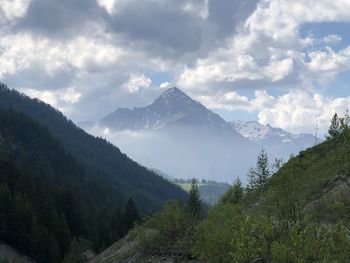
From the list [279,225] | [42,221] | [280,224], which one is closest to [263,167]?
[280,224]

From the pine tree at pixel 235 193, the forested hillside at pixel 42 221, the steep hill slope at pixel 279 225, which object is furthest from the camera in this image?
the forested hillside at pixel 42 221

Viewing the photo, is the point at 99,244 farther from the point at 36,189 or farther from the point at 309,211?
the point at 309,211

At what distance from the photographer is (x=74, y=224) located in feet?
445

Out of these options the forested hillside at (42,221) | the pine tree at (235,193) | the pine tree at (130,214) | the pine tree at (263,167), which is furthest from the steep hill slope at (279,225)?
the pine tree at (130,214)

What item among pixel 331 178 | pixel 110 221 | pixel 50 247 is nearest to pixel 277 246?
pixel 331 178

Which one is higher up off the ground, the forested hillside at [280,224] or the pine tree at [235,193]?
the pine tree at [235,193]

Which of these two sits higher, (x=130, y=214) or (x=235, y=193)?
(x=130, y=214)

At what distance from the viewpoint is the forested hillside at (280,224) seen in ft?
64.5

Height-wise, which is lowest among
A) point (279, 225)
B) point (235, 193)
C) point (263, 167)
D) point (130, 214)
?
point (279, 225)

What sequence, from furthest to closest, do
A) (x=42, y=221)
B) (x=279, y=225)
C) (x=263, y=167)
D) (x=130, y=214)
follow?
(x=130, y=214), (x=42, y=221), (x=263, y=167), (x=279, y=225)

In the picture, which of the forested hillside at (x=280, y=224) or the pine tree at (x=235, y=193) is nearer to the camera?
the forested hillside at (x=280, y=224)

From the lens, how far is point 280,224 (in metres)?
27.0

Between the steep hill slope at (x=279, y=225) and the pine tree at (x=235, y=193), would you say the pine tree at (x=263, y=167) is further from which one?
the pine tree at (x=235, y=193)

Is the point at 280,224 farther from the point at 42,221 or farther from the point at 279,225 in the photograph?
the point at 42,221
